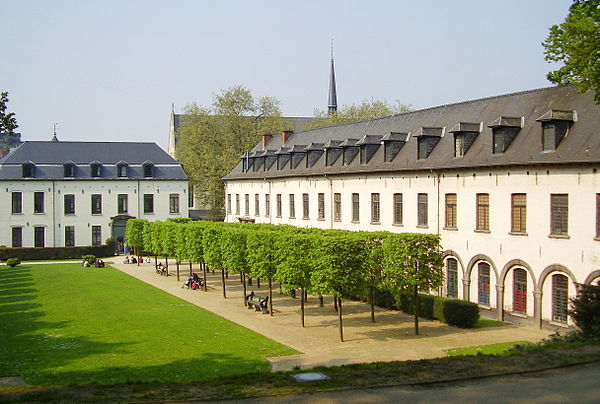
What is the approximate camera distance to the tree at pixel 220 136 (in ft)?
255

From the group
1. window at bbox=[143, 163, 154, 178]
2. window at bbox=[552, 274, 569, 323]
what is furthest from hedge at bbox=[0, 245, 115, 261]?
window at bbox=[552, 274, 569, 323]

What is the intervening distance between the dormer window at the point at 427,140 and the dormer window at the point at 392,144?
9.95 feet

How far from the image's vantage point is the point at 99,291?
4109 centimetres

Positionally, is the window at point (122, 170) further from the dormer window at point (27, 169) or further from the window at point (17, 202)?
the window at point (17, 202)

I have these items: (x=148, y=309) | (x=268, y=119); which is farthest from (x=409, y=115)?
(x=268, y=119)

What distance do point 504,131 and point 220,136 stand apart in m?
52.4

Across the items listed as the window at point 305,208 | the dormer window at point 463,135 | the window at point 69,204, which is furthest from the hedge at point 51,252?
the dormer window at point 463,135

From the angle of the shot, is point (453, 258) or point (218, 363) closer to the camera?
point (218, 363)

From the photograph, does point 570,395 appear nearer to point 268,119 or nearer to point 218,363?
point 218,363

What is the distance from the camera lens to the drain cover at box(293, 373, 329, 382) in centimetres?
1459

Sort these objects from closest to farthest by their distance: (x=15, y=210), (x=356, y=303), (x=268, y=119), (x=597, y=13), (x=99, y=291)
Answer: (x=597, y=13)
(x=356, y=303)
(x=99, y=291)
(x=15, y=210)
(x=268, y=119)

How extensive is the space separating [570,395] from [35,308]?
95.1 ft

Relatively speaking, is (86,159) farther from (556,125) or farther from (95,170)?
(556,125)

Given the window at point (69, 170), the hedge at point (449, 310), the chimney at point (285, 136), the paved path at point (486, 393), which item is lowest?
the hedge at point (449, 310)
